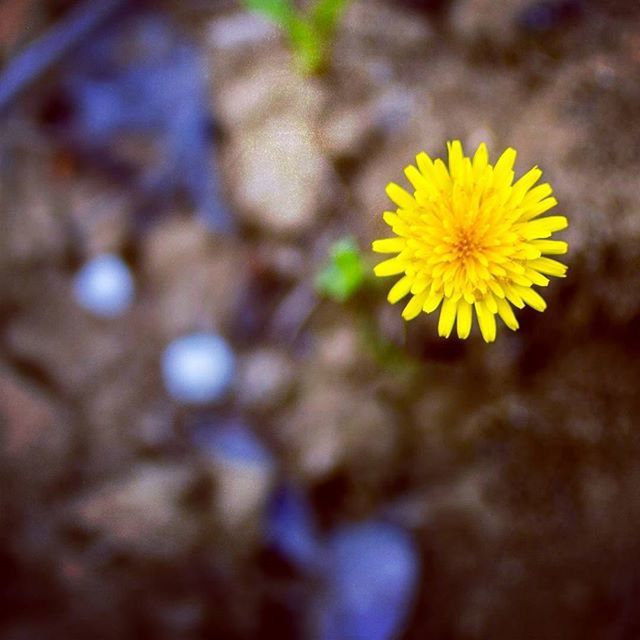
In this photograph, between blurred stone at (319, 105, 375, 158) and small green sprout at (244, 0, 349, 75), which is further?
blurred stone at (319, 105, 375, 158)

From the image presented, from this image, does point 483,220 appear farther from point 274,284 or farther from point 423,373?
point 274,284

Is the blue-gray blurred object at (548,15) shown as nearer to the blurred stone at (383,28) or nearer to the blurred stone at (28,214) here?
the blurred stone at (383,28)

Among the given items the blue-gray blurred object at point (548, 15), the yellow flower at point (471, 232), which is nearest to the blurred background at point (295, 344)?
the blue-gray blurred object at point (548, 15)

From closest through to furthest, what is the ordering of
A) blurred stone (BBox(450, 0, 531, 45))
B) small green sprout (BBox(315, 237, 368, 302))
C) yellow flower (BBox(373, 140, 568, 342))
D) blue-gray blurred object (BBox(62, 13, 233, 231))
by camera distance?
yellow flower (BBox(373, 140, 568, 342))
small green sprout (BBox(315, 237, 368, 302))
blurred stone (BBox(450, 0, 531, 45))
blue-gray blurred object (BBox(62, 13, 233, 231))

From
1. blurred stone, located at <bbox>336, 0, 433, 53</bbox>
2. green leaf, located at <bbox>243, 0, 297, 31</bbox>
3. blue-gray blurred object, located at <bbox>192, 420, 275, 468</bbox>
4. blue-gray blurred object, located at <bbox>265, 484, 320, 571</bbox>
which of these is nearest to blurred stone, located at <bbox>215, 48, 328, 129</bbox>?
blurred stone, located at <bbox>336, 0, 433, 53</bbox>

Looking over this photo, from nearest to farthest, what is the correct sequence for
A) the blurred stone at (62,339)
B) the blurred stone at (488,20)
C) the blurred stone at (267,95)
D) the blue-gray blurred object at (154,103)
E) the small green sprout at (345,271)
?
1. the small green sprout at (345,271)
2. the blurred stone at (488,20)
3. the blurred stone at (267,95)
4. the blurred stone at (62,339)
5. the blue-gray blurred object at (154,103)

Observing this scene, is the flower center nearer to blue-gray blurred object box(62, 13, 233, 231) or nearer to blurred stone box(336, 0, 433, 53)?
blurred stone box(336, 0, 433, 53)

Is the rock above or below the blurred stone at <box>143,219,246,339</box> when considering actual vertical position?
above
